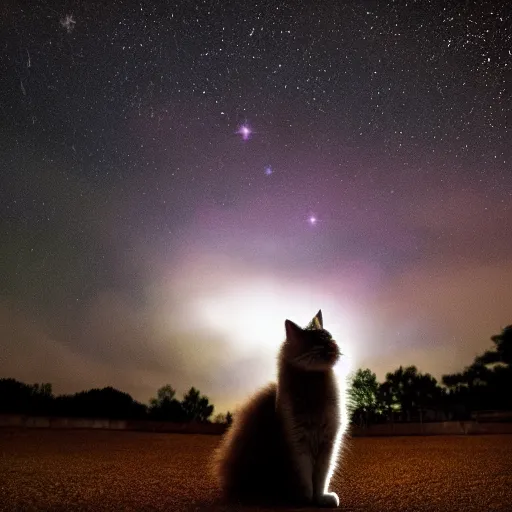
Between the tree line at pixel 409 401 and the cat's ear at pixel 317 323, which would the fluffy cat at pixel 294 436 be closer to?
the cat's ear at pixel 317 323

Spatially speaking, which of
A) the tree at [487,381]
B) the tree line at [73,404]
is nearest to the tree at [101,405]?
the tree line at [73,404]

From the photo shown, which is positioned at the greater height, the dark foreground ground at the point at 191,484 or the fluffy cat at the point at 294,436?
→ the fluffy cat at the point at 294,436

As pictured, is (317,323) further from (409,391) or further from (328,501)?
(409,391)

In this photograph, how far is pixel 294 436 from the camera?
11.0 ft

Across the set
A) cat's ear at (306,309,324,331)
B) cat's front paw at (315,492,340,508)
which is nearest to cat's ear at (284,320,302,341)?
cat's ear at (306,309,324,331)

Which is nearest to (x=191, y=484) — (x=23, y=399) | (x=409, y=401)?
(x=23, y=399)

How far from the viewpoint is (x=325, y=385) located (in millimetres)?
3492

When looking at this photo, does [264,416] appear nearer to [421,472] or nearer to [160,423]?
[421,472]

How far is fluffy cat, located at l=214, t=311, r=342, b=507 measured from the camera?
3.36 meters

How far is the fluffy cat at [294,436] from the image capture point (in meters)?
3.36

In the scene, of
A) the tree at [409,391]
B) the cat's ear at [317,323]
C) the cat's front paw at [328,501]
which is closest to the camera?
the cat's front paw at [328,501]

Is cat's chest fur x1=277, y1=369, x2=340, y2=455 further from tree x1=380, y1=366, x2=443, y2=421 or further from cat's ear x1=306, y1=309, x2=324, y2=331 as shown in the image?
tree x1=380, y1=366, x2=443, y2=421

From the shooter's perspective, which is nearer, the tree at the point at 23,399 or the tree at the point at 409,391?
the tree at the point at 23,399

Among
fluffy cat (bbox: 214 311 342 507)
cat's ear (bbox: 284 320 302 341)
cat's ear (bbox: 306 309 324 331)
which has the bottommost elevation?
fluffy cat (bbox: 214 311 342 507)
